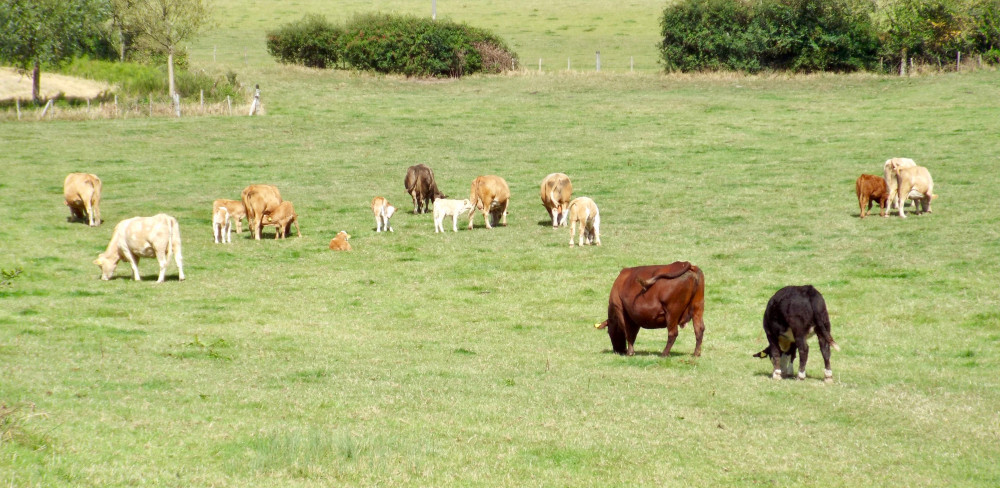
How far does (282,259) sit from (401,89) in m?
41.1

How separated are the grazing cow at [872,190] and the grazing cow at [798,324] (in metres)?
18.0

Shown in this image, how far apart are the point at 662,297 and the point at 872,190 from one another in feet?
60.5

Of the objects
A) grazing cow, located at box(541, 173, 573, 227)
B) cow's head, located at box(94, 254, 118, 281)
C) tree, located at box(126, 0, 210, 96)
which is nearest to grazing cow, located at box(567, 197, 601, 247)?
grazing cow, located at box(541, 173, 573, 227)

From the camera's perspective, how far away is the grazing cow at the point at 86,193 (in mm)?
29953

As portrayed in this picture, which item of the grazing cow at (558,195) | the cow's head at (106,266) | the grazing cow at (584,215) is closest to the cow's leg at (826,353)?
the grazing cow at (584,215)

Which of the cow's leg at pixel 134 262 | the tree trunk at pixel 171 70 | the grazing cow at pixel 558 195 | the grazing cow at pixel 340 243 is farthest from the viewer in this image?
the tree trunk at pixel 171 70

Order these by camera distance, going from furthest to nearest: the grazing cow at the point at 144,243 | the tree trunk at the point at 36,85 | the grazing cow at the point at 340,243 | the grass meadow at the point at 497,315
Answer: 1. the tree trunk at the point at 36,85
2. the grazing cow at the point at 340,243
3. the grazing cow at the point at 144,243
4. the grass meadow at the point at 497,315

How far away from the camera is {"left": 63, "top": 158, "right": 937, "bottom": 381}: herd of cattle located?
1380 centimetres

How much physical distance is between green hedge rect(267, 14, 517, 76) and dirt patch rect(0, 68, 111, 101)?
1532cm

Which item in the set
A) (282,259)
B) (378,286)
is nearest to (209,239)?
(282,259)

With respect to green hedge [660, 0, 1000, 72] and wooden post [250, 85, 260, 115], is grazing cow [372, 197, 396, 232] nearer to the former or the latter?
wooden post [250, 85, 260, 115]

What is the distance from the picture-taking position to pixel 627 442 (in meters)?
10.9

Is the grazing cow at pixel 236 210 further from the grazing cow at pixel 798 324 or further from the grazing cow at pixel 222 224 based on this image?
the grazing cow at pixel 798 324

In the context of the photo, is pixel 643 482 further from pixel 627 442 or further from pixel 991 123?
pixel 991 123
